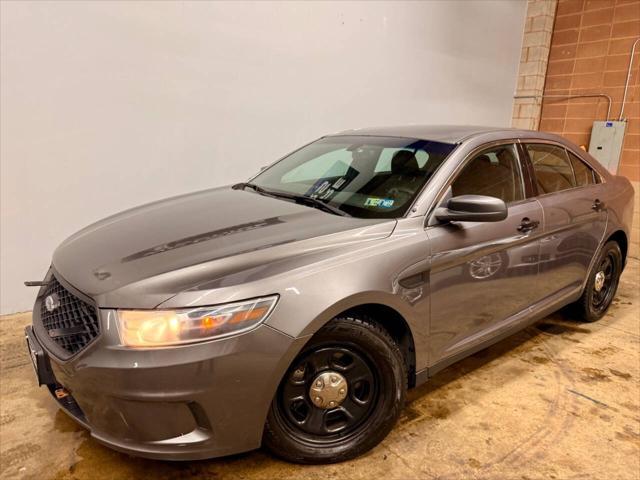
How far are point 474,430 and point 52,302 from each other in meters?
1.92

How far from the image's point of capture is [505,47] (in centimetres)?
645

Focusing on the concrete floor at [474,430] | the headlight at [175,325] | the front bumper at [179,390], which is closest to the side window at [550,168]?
the concrete floor at [474,430]

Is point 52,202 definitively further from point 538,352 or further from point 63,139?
point 538,352

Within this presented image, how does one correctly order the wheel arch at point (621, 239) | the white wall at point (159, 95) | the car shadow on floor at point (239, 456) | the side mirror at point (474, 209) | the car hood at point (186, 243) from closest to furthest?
the car hood at point (186, 243), the car shadow on floor at point (239, 456), the side mirror at point (474, 209), the white wall at point (159, 95), the wheel arch at point (621, 239)

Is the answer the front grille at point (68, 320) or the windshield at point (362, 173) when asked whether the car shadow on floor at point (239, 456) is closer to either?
the front grille at point (68, 320)

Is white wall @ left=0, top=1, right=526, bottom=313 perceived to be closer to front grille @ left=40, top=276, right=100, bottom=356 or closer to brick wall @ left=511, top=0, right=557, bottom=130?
front grille @ left=40, top=276, right=100, bottom=356

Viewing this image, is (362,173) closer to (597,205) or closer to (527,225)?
(527,225)

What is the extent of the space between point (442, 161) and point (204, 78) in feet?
7.65

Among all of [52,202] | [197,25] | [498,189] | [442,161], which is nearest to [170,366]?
[442,161]

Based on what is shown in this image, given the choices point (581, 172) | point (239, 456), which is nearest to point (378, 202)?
point (239, 456)

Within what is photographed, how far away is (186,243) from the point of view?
1.82 m

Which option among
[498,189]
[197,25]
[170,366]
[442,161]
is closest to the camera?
[170,366]

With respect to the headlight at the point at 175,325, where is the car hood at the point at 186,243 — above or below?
above

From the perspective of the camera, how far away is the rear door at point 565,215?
2621 mm
